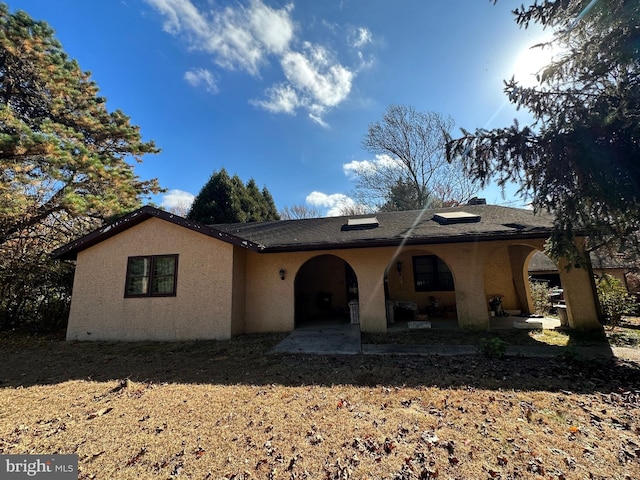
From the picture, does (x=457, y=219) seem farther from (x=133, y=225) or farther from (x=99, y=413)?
(x=133, y=225)

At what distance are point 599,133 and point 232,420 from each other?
786 centimetres

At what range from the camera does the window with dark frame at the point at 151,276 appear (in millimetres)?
8438

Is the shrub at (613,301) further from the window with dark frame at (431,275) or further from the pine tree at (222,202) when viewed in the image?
the pine tree at (222,202)

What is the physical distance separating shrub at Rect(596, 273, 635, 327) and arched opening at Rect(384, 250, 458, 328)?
420 cm

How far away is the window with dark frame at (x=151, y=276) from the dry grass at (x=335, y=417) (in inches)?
109

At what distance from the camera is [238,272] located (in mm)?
8539

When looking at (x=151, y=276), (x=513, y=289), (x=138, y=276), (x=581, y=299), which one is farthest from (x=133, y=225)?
(x=513, y=289)

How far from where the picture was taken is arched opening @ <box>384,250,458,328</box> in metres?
10.6

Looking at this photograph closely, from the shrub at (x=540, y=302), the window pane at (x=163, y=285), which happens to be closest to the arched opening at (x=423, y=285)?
the shrub at (x=540, y=302)

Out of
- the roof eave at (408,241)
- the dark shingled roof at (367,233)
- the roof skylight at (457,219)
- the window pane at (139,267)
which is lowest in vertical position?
the window pane at (139,267)

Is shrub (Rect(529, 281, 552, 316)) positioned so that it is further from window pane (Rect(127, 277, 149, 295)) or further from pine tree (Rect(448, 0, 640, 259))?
window pane (Rect(127, 277, 149, 295))

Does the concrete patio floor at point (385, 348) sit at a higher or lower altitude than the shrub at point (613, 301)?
lower

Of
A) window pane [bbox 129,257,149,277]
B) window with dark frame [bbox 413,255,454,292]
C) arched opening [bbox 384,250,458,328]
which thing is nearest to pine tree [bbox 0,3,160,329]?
window pane [bbox 129,257,149,277]

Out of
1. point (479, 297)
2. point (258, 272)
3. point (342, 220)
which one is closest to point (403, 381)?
point (479, 297)
